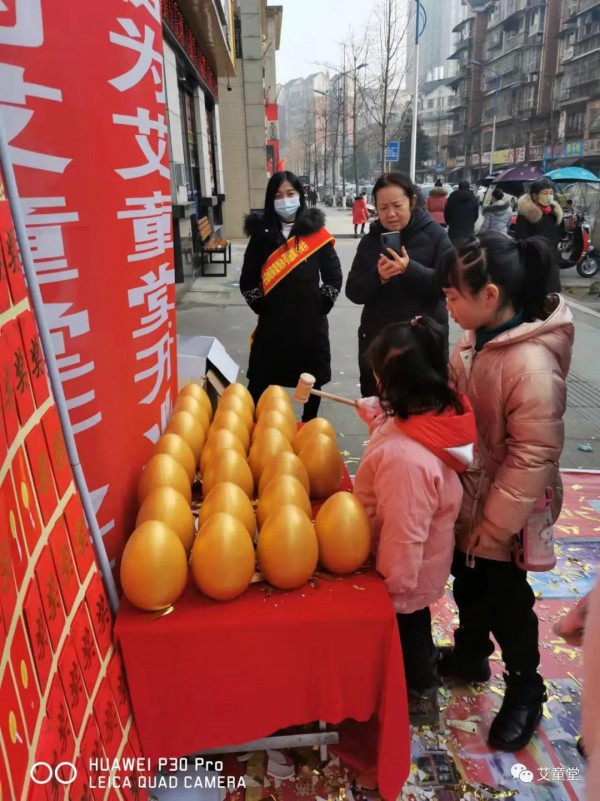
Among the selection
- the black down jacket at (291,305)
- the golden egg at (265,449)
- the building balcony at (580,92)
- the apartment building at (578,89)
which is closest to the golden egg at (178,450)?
the golden egg at (265,449)

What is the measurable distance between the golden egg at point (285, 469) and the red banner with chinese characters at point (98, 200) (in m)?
0.43

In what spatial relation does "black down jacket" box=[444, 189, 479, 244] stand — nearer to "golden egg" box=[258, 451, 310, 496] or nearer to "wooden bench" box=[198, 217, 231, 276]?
"wooden bench" box=[198, 217, 231, 276]

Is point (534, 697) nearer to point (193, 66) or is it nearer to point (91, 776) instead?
point (91, 776)

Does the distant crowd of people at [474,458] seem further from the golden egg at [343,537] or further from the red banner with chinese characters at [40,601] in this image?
the red banner with chinese characters at [40,601]

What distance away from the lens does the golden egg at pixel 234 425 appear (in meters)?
2.36

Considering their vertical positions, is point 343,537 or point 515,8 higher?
point 515,8

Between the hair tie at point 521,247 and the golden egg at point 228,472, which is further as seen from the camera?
the golden egg at point 228,472

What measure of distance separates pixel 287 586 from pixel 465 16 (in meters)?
76.3

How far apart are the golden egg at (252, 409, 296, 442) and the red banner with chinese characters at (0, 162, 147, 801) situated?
1.03 metres

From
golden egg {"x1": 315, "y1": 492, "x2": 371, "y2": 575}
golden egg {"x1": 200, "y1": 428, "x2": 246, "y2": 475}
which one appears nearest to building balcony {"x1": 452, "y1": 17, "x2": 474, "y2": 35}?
golden egg {"x1": 200, "y1": 428, "x2": 246, "y2": 475}

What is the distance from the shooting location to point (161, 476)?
→ 190cm

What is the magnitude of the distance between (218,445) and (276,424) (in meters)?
0.31

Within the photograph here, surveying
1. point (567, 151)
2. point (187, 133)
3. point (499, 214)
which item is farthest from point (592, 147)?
point (187, 133)

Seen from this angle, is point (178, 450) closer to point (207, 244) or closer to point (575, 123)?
point (207, 244)
